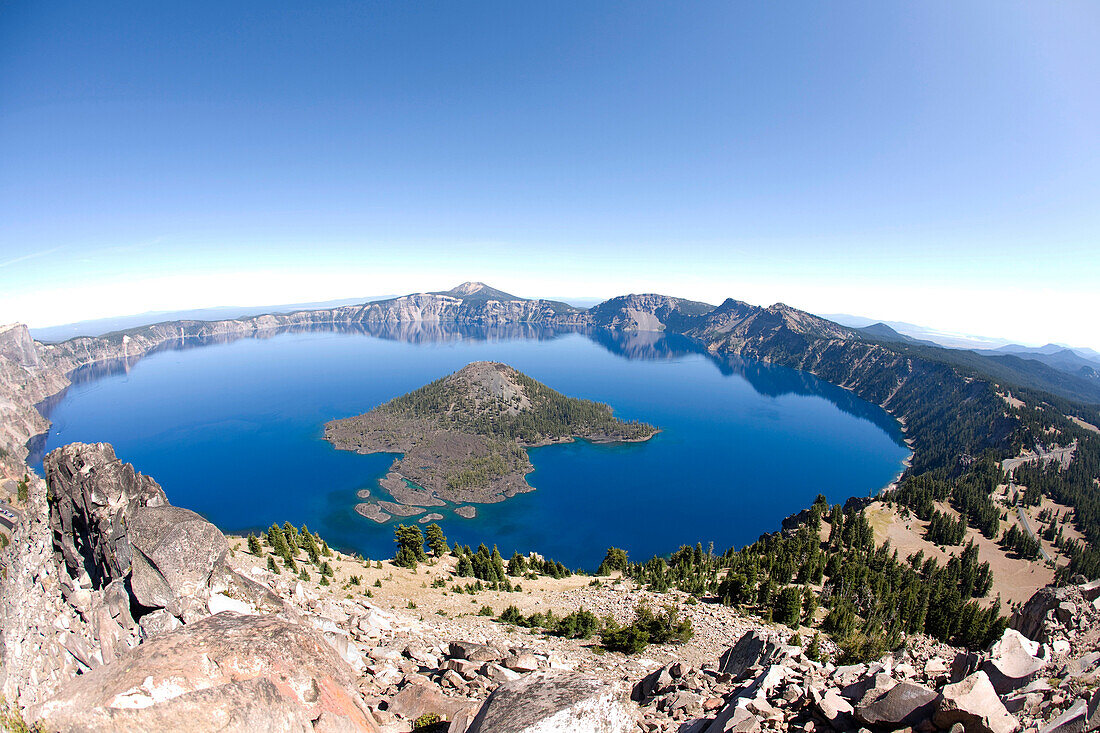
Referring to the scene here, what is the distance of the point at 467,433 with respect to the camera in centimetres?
16200

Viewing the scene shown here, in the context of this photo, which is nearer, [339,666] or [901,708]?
[901,708]

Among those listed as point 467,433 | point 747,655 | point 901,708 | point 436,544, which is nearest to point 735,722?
point 901,708

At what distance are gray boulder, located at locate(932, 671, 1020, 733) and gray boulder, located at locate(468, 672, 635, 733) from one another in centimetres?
798

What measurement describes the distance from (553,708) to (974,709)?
1035 centimetres

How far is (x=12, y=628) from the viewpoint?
54.9 ft

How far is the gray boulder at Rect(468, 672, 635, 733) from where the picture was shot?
33.9 ft

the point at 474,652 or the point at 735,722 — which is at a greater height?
the point at 735,722

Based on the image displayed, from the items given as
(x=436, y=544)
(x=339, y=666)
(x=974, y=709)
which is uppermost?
(x=974, y=709)

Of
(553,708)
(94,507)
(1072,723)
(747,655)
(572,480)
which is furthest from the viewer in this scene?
(572,480)

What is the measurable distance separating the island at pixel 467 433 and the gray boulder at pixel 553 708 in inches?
4116

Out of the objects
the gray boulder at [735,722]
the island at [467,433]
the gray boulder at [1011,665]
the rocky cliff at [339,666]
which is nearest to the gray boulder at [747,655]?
the rocky cliff at [339,666]

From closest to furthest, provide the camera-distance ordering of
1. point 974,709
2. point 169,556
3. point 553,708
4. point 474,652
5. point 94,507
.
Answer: point 974,709
point 553,708
point 474,652
point 169,556
point 94,507

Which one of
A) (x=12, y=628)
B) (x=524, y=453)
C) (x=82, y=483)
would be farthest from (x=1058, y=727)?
(x=524, y=453)

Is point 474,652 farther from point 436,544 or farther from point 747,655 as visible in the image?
point 436,544
